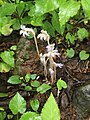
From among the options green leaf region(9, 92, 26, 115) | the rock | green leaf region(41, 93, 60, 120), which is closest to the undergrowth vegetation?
green leaf region(9, 92, 26, 115)

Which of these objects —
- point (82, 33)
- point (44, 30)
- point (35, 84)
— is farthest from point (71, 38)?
point (35, 84)

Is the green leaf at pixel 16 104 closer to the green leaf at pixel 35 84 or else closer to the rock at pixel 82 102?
the green leaf at pixel 35 84

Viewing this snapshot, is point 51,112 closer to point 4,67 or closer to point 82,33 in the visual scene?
point 4,67

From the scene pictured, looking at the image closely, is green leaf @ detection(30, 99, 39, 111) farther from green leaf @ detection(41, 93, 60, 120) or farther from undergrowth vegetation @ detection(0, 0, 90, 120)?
green leaf @ detection(41, 93, 60, 120)

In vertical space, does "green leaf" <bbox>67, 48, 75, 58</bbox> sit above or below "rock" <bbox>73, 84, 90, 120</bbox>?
above

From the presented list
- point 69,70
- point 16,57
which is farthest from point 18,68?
point 69,70

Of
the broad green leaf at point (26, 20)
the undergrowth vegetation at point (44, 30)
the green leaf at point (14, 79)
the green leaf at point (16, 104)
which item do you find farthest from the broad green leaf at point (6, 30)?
the green leaf at point (16, 104)

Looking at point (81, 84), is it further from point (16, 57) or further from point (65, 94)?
point (16, 57)
